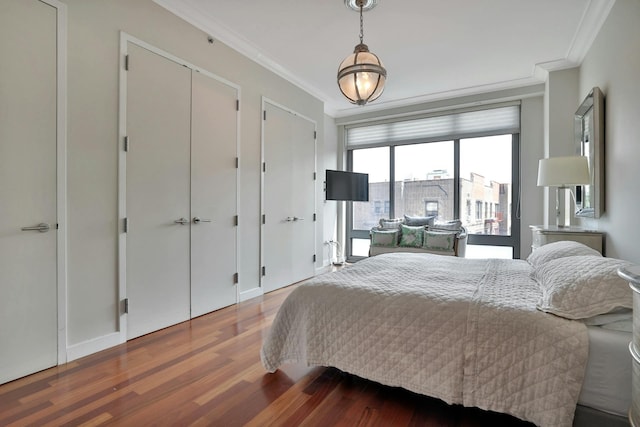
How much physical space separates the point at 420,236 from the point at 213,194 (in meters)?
2.91

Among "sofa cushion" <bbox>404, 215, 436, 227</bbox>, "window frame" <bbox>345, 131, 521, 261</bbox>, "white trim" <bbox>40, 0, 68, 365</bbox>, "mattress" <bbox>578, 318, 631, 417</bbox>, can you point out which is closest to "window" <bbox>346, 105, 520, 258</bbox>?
"window frame" <bbox>345, 131, 521, 261</bbox>

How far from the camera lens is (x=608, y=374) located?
4.24 feet

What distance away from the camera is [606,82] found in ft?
9.02

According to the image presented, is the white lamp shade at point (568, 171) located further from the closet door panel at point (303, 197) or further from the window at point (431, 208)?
the closet door panel at point (303, 197)

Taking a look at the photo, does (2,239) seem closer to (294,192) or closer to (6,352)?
(6,352)

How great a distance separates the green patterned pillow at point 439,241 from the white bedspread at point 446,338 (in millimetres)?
2246

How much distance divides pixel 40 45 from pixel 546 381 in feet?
10.6

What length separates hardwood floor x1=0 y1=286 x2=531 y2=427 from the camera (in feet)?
5.29

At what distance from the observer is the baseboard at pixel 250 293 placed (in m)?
3.64

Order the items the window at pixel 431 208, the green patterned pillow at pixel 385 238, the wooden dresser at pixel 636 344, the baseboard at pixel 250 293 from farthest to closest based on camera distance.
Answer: the window at pixel 431 208 < the green patterned pillow at pixel 385 238 < the baseboard at pixel 250 293 < the wooden dresser at pixel 636 344

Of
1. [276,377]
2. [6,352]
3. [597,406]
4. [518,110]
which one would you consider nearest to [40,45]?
[6,352]

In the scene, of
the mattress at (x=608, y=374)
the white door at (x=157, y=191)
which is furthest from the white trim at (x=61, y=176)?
the mattress at (x=608, y=374)

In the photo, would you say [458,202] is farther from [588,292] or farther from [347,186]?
[588,292]

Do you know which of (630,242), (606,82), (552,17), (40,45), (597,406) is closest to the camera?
(597,406)
